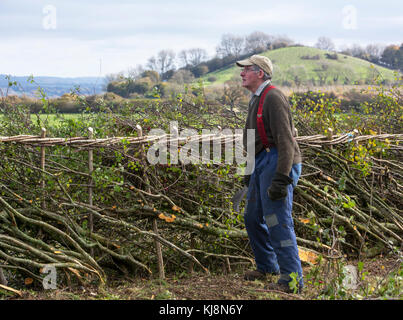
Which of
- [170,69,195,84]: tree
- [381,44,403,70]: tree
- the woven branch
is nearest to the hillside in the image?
the woven branch

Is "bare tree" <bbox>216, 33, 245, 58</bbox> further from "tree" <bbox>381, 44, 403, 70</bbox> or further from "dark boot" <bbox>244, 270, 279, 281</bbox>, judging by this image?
"dark boot" <bbox>244, 270, 279, 281</bbox>

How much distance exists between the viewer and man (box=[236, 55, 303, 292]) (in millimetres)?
3697

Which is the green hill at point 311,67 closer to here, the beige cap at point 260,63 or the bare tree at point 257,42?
Answer: the bare tree at point 257,42

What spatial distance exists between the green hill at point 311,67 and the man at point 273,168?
143ft

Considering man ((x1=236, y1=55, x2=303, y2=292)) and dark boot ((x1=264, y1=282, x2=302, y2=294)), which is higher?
man ((x1=236, y1=55, x2=303, y2=292))

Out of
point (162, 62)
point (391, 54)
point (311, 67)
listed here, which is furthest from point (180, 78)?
point (391, 54)

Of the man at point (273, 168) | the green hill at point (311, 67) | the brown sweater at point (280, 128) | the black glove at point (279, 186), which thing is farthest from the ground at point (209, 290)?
the green hill at point (311, 67)

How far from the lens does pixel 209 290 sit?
4016 mm

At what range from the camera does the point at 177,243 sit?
16.3 ft

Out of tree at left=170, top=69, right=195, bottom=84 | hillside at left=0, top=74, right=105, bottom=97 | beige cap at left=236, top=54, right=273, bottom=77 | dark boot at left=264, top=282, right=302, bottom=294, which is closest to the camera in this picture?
dark boot at left=264, top=282, right=302, bottom=294

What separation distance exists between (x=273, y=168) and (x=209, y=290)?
1248mm

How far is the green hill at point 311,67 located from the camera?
168 feet

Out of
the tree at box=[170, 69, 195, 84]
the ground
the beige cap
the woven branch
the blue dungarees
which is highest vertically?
the tree at box=[170, 69, 195, 84]

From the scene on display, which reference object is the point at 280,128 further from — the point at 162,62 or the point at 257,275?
the point at 162,62
